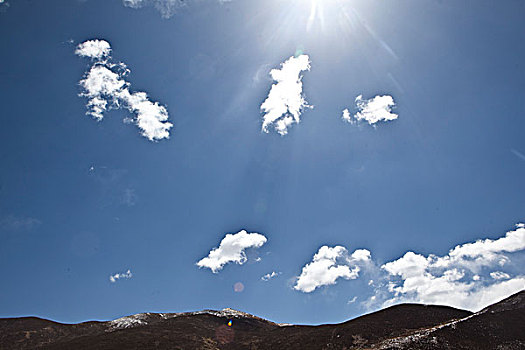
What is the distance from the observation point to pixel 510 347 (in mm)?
51031

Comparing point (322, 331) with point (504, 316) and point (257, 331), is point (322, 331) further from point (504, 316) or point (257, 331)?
point (504, 316)

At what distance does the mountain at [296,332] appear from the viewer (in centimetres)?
5522

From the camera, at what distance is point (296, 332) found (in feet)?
251

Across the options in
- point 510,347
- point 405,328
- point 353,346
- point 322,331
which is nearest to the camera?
point 510,347

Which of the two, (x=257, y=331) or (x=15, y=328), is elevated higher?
(x=15, y=328)

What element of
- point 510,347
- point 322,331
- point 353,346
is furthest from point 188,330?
point 510,347

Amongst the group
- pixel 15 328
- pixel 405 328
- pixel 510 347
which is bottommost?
pixel 510 347

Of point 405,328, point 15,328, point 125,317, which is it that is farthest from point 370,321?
point 15,328

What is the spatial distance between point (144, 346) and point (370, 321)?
1902 inches

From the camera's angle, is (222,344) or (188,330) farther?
(188,330)

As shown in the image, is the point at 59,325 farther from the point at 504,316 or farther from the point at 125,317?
the point at 504,316

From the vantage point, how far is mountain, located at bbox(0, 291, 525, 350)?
55219mm

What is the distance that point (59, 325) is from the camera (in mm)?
86812

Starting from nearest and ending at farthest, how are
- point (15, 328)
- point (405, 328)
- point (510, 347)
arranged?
point (510, 347), point (405, 328), point (15, 328)
